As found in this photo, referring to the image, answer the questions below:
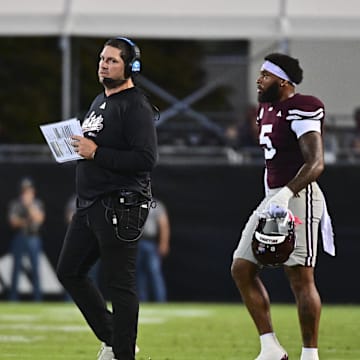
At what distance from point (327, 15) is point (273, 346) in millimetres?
11204

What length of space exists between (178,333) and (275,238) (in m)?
4.02

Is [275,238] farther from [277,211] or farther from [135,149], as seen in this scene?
[135,149]

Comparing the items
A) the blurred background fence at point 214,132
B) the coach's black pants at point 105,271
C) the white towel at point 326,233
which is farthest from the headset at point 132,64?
the blurred background fence at point 214,132

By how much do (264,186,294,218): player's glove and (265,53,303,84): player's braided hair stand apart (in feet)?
2.53

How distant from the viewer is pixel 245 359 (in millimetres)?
9477

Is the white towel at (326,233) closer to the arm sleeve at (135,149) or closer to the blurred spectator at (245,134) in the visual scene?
the arm sleeve at (135,149)

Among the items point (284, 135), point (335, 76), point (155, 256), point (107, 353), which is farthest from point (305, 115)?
point (335, 76)

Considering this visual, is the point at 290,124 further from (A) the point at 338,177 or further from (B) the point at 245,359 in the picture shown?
(A) the point at 338,177

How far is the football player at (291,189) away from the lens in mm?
8273

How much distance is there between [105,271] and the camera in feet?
26.3

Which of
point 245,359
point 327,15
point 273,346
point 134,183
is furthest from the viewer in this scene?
point 327,15

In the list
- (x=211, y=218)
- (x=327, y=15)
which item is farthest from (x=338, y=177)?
(x=327, y=15)

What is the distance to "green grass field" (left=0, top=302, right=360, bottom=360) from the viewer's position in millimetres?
9953

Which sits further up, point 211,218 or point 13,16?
point 13,16
